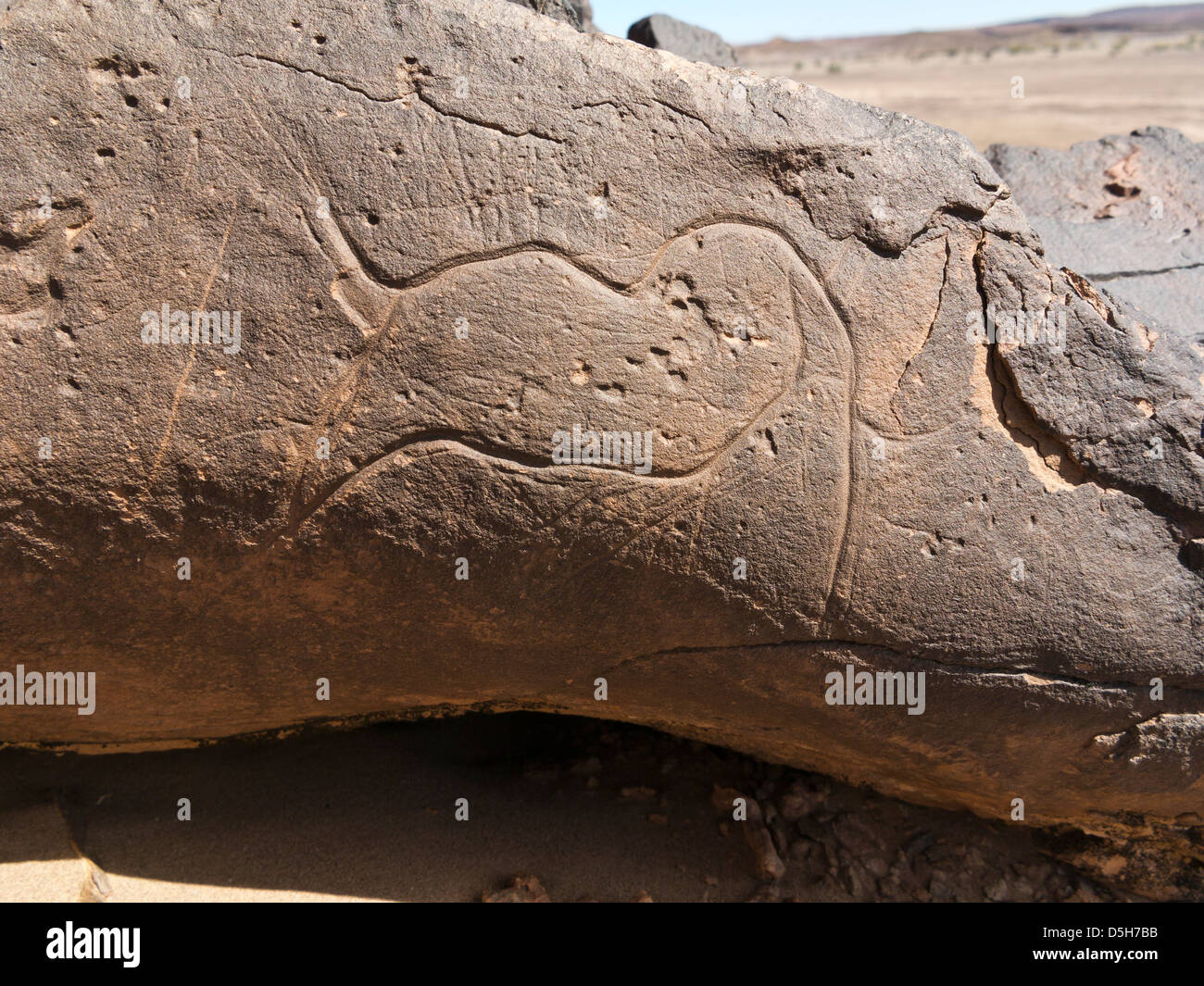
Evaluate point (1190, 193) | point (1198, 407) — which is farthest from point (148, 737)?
point (1190, 193)

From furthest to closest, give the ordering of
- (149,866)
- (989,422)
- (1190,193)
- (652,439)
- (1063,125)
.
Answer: (1063,125) → (1190,193) → (149,866) → (989,422) → (652,439)

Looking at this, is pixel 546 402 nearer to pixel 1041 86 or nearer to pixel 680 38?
pixel 680 38

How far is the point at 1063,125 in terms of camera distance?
1085cm

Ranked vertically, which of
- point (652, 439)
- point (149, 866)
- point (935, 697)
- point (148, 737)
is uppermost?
point (652, 439)

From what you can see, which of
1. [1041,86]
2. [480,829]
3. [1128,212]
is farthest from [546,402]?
[1041,86]

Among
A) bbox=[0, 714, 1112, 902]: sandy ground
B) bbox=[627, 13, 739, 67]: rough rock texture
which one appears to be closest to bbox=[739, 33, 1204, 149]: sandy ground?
bbox=[627, 13, 739, 67]: rough rock texture

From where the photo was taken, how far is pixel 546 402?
6.12 feet

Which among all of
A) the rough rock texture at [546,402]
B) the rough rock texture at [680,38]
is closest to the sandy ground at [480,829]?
the rough rock texture at [546,402]

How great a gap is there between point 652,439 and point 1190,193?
2.45 metres

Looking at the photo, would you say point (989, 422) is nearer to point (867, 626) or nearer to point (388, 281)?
point (867, 626)

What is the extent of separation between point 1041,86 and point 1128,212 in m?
14.8

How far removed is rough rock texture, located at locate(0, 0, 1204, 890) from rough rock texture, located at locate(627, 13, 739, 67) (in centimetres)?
115

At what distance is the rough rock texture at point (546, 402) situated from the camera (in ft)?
5.92

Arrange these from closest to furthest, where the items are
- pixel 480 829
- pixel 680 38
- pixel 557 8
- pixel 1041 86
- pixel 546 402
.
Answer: pixel 546 402, pixel 557 8, pixel 480 829, pixel 680 38, pixel 1041 86
